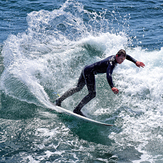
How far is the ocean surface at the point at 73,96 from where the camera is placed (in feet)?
16.8

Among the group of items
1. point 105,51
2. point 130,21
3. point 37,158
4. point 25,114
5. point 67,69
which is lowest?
point 37,158

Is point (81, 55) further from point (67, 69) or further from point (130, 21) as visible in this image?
point (130, 21)

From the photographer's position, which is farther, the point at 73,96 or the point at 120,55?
the point at 73,96

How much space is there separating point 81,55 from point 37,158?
20.6ft

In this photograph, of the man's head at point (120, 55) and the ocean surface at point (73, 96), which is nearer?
the ocean surface at point (73, 96)

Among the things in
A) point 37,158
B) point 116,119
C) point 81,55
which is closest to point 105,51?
point 81,55

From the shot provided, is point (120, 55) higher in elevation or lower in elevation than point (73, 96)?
higher

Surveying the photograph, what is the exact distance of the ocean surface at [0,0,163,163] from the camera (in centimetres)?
513

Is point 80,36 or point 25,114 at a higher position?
point 80,36

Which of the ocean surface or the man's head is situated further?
the man's head

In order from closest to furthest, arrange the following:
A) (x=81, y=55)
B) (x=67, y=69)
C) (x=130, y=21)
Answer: (x=67, y=69) < (x=81, y=55) < (x=130, y=21)

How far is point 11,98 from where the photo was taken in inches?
292

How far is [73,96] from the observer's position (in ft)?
25.7

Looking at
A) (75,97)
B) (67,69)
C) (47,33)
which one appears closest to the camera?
(75,97)
